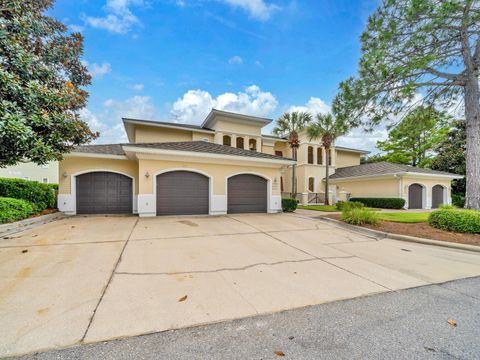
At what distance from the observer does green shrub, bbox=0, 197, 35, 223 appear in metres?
7.24

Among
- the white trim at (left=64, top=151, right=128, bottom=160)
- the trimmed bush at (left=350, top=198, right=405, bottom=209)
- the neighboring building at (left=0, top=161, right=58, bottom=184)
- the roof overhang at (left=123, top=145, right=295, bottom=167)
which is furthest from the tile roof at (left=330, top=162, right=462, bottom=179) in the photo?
the neighboring building at (left=0, top=161, right=58, bottom=184)

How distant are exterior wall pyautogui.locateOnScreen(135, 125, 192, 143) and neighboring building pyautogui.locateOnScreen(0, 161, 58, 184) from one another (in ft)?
34.7

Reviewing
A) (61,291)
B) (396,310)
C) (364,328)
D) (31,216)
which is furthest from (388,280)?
(31,216)

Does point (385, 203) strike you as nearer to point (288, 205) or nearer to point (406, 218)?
A: point (406, 218)

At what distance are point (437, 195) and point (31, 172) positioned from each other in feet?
131

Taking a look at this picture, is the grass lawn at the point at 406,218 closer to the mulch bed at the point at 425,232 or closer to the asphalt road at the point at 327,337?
the mulch bed at the point at 425,232

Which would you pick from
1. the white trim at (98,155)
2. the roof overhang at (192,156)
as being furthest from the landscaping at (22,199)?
the roof overhang at (192,156)

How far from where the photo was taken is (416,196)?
1902 cm

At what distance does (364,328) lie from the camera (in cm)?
253

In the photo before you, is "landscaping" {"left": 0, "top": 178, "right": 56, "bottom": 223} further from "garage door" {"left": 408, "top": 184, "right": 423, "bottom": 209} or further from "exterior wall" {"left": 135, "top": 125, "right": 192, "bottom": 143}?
"garage door" {"left": 408, "top": 184, "right": 423, "bottom": 209}

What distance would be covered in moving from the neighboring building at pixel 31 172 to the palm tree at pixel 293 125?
2317 cm

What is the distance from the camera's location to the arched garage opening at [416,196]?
736 inches

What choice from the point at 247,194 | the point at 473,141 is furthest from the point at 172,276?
the point at 473,141

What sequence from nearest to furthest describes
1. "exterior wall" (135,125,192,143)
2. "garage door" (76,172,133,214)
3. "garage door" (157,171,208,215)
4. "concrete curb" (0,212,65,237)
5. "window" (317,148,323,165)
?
"concrete curb" (0,212,65,237)
"garage door" (157,171,208,215)
"garage door" (76,172,133,214)
"exterior wall" (135,125,192,143)
"window" (317,148,323,165)
